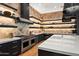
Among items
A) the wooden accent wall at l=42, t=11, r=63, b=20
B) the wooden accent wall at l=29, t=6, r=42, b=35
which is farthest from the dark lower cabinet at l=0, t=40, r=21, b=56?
the wooden accent wall at l=42, t=11, r=63, b=20

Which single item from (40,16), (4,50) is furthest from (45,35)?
(4,50)

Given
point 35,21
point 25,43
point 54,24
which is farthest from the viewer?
point 54,24

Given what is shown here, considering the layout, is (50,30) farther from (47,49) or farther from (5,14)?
(47,49)

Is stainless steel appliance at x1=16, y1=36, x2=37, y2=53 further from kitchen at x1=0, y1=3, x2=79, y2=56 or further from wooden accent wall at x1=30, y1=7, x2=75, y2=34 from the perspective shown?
wooden accent wall at x1=30, y1=7, x2=75, y2=34

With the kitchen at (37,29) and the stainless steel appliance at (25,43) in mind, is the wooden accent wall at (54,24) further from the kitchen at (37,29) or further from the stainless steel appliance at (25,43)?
the stainless steel appliance at (25,43)

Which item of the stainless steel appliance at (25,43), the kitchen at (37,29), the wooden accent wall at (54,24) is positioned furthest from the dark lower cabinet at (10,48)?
the wooden accent wall at (54,24)

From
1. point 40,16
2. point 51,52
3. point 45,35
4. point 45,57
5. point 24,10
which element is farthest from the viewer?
point 40,16

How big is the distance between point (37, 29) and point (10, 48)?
454 cm

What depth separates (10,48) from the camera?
307 centimetres

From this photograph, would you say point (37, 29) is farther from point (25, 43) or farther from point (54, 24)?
point (25, 43)

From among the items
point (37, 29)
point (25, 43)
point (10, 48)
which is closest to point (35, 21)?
point (37, 29)

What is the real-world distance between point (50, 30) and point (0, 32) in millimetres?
4667

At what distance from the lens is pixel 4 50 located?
2.84 meters

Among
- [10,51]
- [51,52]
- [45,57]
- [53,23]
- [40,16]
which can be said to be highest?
[40,16]
